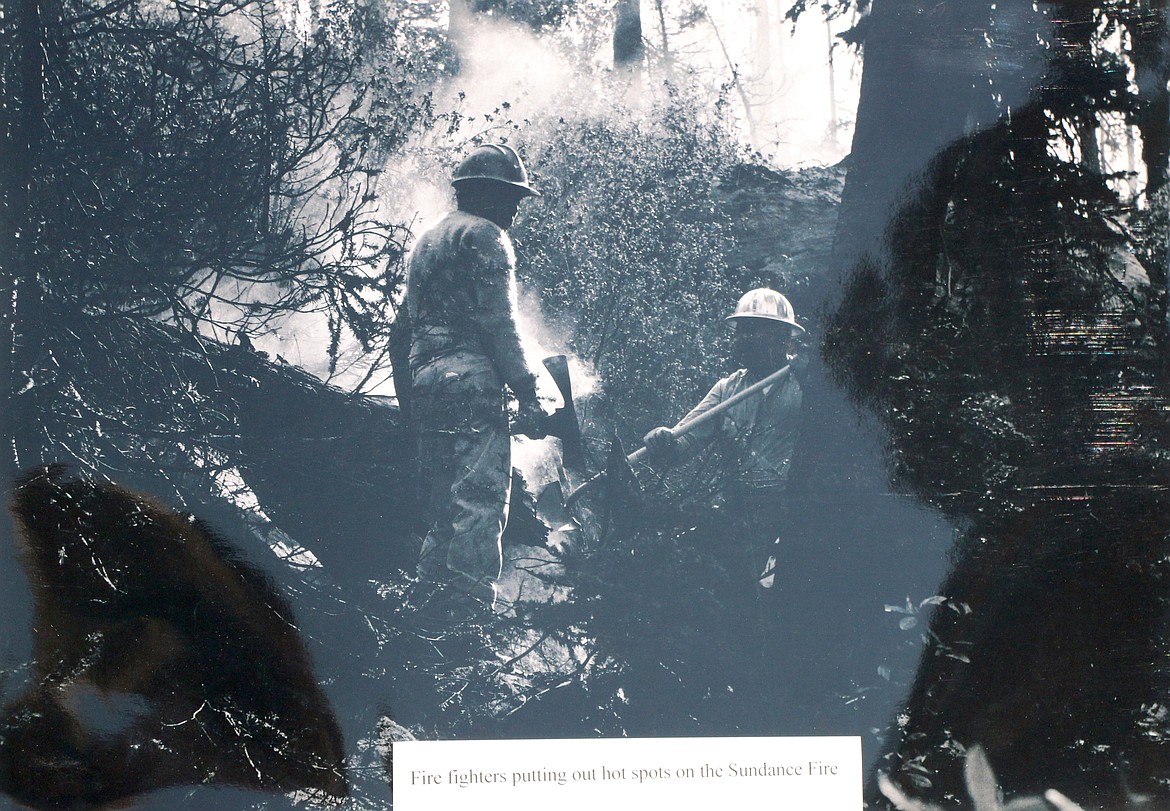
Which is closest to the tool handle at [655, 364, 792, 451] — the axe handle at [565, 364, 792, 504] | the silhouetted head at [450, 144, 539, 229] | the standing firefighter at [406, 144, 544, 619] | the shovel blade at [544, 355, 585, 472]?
the axe handle at [565, 364, 792, 504]

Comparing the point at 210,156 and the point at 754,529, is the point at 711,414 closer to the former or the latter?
the point at 754,529

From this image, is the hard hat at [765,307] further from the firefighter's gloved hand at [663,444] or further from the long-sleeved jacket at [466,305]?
the long-sleeved jacket at [466,305]

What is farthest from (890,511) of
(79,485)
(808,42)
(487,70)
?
(79,485)

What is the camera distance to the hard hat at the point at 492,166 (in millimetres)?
1755

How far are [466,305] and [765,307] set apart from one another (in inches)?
25.1

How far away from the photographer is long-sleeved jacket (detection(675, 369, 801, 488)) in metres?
1.77

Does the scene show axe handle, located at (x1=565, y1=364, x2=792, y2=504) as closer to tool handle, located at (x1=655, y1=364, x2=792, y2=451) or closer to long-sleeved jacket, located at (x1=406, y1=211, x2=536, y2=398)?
tool handle, located at (x1=655, y1=364, x2=792, y2=451)

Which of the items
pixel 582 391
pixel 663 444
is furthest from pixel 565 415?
pixel 663 444

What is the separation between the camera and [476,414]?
5.83 ft

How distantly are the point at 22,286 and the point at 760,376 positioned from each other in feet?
5.03

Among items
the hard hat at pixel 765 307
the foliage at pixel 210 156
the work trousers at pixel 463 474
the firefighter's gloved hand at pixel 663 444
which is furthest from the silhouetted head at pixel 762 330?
the foliage at pixel 210 156
